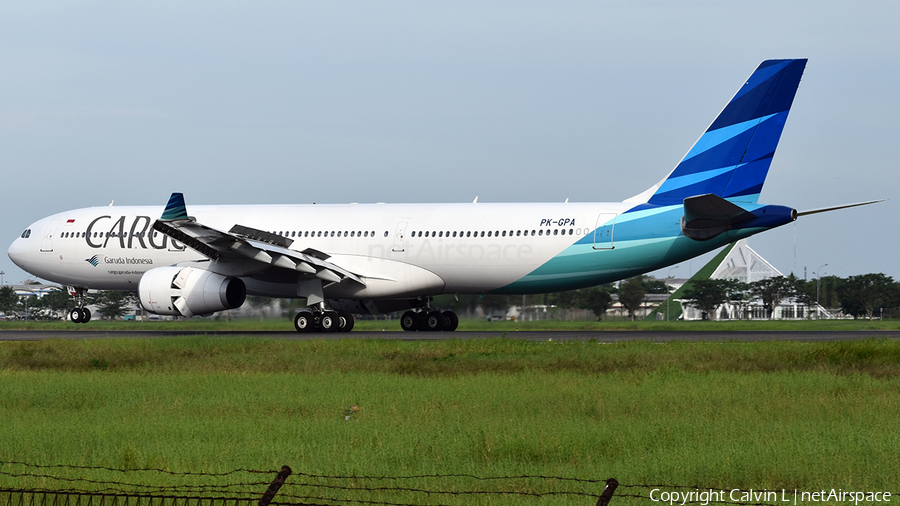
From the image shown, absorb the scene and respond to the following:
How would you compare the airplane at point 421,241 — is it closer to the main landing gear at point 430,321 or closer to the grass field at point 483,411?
the main landing gear at point 430,321

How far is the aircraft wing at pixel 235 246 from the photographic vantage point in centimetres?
2884

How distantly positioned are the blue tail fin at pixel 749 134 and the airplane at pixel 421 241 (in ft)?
0.10

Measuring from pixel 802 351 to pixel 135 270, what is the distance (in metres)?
24.2

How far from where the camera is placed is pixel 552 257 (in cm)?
2989

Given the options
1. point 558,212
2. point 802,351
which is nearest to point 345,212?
point 558,212

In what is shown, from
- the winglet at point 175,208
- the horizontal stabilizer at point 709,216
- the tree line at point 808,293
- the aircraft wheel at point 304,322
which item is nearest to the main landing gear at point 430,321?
the aircraft wheel at point 304,322

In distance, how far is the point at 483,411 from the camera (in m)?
13.2

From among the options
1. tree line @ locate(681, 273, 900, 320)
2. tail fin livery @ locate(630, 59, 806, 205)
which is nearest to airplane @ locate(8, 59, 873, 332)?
tail fin livery @ locate(630, 59, 806, 205)

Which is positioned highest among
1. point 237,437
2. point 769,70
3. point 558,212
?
point 769,70

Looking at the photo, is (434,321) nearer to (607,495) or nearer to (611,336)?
(611,336)

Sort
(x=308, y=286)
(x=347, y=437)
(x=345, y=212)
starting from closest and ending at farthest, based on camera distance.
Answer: (x=347, y=437)
(x=308, y=286)
(x=345, y=212)

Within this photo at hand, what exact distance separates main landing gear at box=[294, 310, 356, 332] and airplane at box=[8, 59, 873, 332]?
0.14 feet

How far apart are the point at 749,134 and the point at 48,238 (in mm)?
26151

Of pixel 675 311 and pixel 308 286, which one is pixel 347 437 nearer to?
pixel 308 286
